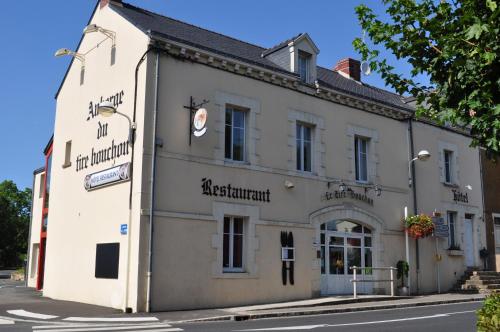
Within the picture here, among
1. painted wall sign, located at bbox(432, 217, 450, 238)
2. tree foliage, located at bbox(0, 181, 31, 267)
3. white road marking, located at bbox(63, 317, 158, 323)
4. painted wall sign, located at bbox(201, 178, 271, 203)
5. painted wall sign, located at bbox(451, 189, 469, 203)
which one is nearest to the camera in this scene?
white road marking, located at bbox(63, 317, 158, 323)

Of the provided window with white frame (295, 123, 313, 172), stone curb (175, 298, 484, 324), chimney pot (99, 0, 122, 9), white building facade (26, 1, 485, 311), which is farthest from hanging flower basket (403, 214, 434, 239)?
chimney pot (99, 0, 122, 9)

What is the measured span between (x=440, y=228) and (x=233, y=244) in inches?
371

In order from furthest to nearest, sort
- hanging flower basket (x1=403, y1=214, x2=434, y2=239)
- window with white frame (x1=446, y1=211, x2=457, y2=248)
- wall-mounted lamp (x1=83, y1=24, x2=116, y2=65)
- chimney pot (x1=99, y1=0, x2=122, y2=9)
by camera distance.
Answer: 1. window with white frame (x1=446, y1=211, x2=457, y2=248)
2. hanging flower basket (x1=403, y1=214, x2=434, y2=239)
3. chimney pot (x1=99, y1=0, x2=122, y2=9)
4. wall-mounted lamp (x1=83, y1=24, x2=116, y2=65)

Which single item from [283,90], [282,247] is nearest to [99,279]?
[282,247]

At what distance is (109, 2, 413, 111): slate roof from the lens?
15.3 meters

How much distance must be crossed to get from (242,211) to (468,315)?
637 cm

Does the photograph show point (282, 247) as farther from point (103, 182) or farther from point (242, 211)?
point (103, 182)

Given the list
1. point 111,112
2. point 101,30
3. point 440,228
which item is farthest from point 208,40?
point 440,228

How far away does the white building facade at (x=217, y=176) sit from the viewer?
1398 centimetres

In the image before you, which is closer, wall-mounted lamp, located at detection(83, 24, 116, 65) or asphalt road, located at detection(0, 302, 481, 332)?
asphalt road, located at detection(0, 302, 481, 332)

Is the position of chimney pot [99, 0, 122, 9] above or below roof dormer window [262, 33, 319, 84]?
above

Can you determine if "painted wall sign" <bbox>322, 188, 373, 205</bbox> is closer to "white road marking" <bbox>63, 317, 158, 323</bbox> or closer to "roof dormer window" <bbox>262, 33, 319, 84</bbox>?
"roof dormer window" <bbox>262, 33, 319, 84</bbox>

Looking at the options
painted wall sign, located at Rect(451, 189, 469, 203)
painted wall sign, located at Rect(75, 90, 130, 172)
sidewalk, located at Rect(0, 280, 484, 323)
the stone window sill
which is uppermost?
painted wall sign, located at Rect(75, 90, 130, 172)

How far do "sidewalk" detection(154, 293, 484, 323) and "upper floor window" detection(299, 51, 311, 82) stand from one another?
728 centimetres
